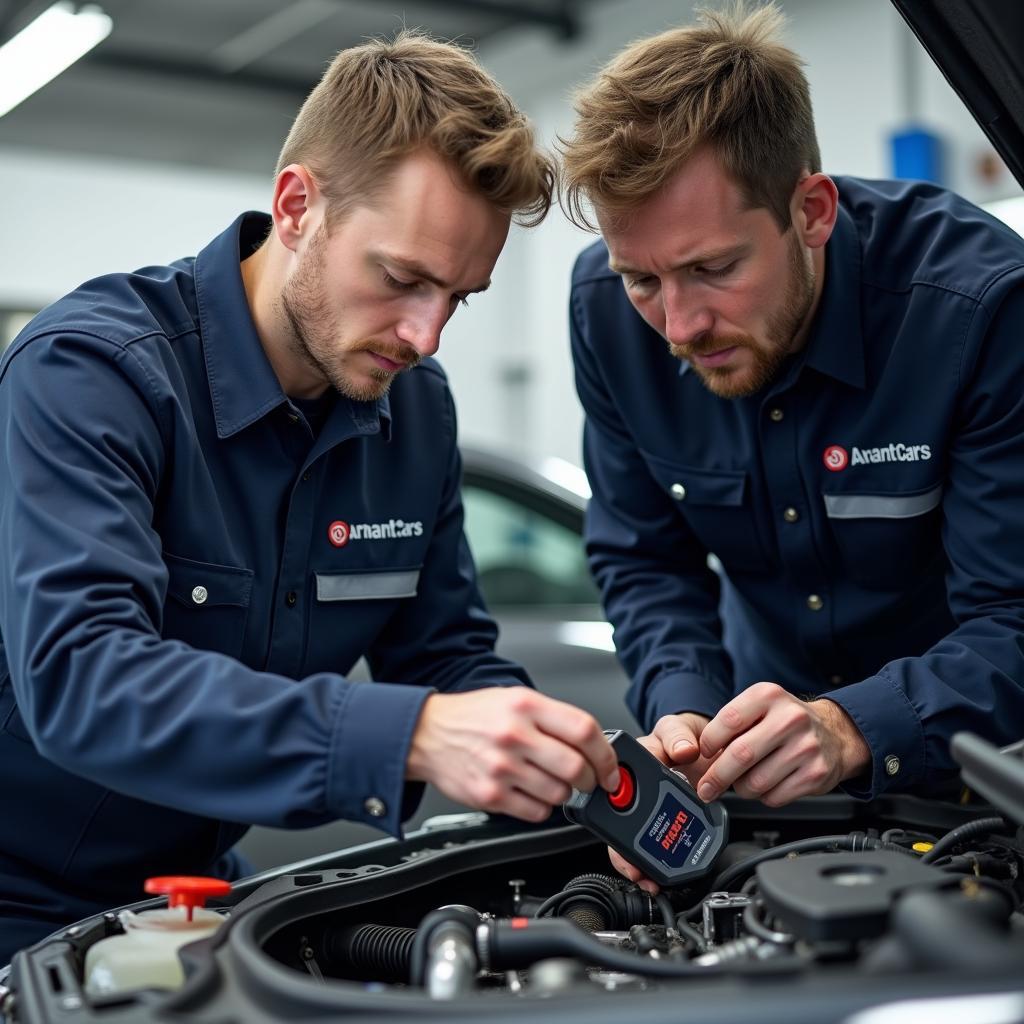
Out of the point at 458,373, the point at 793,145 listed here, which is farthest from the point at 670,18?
the point at 793,145

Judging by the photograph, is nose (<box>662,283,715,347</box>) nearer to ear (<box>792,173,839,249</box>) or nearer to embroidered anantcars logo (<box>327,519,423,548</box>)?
ear (<box>792,173,839,249</box>)

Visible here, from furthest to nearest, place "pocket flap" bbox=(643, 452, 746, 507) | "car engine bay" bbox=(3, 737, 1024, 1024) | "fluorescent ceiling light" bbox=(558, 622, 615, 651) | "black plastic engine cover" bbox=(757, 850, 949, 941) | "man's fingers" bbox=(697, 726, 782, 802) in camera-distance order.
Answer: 1. "fluorescent ceiling light" bbox=(558, 622, 615, 651)
2. "pocket flap" bbox=(643, 452, 746, 507)
3. "man's fingers" bbox=(697, 726, 782, 802)
4. "black plastic engine cover" bbox=(757, 850, 949, 941)
5. "car engine bay" bbox=(3, 737, 1024, 1024)

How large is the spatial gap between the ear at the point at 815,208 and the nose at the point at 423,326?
1.79 ft

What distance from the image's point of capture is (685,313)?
164 centimetres

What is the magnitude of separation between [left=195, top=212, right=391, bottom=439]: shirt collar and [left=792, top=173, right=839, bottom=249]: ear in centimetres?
64

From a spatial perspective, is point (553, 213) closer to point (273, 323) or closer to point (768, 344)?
point (768, 344)

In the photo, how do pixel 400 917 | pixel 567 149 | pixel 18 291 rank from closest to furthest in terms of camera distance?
pixel 400 917 < pixel 567 149 < pixel 18 291

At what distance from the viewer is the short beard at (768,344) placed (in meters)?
1.69

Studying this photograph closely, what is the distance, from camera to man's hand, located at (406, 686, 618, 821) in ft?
3.67

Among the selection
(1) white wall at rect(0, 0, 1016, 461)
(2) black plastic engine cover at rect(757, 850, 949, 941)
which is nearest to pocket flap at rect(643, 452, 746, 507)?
(2) black plastic engine cover at rect(757, 850, 949, 941)

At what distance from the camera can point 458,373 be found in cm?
962

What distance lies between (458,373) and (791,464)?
7.87 m

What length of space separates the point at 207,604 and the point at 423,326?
42 cm

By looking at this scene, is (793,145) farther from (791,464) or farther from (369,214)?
(369,214)
